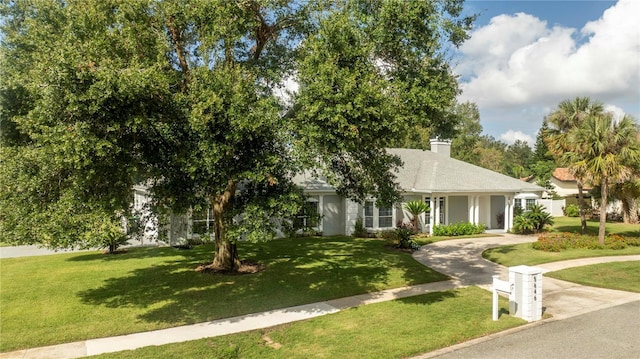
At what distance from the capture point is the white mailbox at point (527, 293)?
927 centimetres

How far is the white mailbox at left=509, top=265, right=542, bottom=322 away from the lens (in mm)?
9273

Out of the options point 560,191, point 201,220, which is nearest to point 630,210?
point 560,191

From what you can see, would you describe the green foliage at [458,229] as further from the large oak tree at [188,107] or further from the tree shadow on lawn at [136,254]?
the large oak tree at [188,107]

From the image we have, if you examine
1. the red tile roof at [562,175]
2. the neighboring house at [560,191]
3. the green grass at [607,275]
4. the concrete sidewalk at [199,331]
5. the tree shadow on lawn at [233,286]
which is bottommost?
the concrete sidewalk at [199,331]

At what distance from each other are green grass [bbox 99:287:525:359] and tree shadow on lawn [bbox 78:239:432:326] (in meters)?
1.57

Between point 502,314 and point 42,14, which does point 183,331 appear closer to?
point 502,314

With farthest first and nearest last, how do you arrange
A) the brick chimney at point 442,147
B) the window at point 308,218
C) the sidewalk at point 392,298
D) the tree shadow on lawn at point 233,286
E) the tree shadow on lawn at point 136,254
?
the brick chimney at point 442,147, the tree shadow on lawn at point 136,254, the window at point 308,218, the tree shadow on lawn at point 233,286, the sidewalk at point 392,298

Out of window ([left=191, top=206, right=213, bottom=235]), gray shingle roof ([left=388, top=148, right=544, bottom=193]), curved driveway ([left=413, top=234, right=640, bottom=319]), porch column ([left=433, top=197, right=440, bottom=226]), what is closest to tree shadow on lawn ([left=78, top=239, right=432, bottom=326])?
window ([left=191, top=206, right=213, bottom=235])

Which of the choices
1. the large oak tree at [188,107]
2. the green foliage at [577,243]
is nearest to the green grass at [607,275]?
the green foliage at [577,243]

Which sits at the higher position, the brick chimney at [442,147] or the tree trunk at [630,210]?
the brick chimney at [442,147]

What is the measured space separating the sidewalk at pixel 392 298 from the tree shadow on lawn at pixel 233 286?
516 mm

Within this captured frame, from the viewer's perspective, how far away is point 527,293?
9328 mm

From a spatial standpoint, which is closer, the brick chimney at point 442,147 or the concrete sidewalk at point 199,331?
the concrete sidewalk at point 199,331

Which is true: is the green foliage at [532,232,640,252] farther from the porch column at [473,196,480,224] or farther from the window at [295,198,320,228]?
A: the window at [295,198,320,228]
